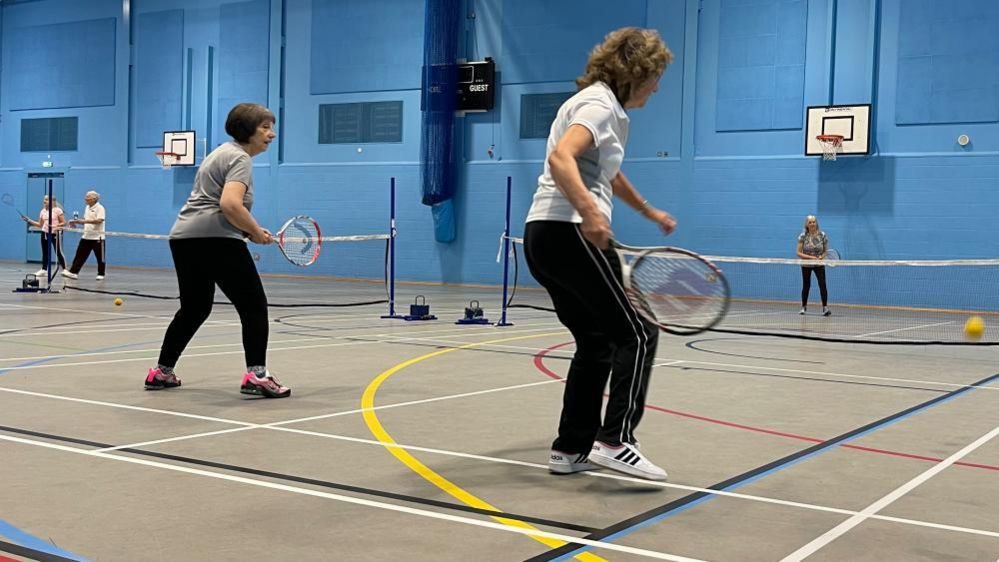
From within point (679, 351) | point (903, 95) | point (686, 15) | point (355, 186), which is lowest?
point (679, 351)

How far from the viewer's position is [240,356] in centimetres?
951

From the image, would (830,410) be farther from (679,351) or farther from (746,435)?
(679,351)

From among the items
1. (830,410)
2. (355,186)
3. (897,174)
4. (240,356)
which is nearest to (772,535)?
(830,410)

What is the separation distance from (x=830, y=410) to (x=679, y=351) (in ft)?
13.0

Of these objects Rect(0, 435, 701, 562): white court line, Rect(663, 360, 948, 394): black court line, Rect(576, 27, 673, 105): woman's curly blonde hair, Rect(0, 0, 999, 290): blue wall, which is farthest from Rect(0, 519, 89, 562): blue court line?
Rect(0, 0, 999, 290): blue wall

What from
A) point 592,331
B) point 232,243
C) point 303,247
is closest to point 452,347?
point 232,243

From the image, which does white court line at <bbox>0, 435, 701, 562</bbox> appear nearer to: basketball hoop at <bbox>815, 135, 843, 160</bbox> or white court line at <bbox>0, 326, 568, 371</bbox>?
white court line at <bbox>0, 326, 568, 371</bbox>

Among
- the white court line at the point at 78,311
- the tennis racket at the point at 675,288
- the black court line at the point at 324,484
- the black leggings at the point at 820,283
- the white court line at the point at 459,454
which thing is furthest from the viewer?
the black leggings at the point at 820,283

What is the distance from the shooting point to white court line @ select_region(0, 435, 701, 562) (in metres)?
3.66

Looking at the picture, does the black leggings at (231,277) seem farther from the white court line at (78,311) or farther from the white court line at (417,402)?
the white court line at (78,311)

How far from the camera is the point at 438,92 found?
26.5m

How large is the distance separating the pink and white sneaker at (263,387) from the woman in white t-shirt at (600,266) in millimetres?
2734

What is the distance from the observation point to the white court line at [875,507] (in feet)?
12.0

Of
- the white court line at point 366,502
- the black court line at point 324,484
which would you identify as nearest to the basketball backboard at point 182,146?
the black court line at point 324,484
